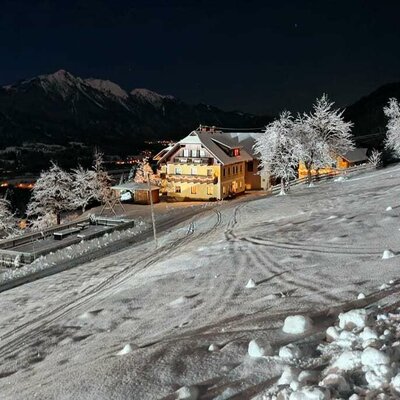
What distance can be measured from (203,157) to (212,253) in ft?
149

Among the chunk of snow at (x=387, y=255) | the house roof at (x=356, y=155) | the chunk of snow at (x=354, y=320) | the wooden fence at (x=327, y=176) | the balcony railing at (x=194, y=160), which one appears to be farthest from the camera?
the house roof at (x=356, y=155)

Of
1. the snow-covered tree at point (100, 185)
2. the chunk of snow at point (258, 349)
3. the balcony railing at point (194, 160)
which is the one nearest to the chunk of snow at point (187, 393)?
the chunk of snow at point (258, 349)

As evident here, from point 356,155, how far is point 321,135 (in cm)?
1802

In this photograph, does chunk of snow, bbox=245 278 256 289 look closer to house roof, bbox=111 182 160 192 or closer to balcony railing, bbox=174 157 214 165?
house roof, bbox=111 182 160 192

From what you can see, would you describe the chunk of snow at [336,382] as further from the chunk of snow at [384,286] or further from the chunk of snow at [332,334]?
the chunk of snow at [384,286]

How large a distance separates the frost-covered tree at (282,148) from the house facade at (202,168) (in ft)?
31.4

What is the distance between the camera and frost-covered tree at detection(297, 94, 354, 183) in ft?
182

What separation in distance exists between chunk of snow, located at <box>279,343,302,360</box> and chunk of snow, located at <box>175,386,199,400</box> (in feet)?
5.02

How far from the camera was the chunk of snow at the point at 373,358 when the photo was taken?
618 centimetres

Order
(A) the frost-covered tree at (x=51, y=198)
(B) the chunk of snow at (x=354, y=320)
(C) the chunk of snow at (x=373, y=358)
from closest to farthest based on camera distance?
1. (C) the chunk of snow at (x=373, y=358)
2. (B) the chunk of snow at (x=354, y=320)
3. (A) the frost-covered tree at (x=51, y=198)

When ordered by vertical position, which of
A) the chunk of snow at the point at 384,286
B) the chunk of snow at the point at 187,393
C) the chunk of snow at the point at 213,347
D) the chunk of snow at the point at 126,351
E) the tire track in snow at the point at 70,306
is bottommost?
the tire track in snow at the point at 70,306

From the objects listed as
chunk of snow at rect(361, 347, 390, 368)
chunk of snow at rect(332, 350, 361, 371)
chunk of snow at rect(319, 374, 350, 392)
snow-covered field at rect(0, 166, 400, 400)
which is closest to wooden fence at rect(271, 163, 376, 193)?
snow-covered field at rect(0, 166, 400, 400)

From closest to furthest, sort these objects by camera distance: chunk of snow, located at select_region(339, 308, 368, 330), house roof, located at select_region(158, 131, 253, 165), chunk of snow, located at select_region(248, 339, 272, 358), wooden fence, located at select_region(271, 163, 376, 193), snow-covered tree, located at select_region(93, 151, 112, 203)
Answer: chunk of snow, located at select_region(248, 339, 272, 358) < chunk of snow, located at select_region(339, 308, 368, 330) < wooden fence, located at select_region(271, 163, 376, 193) < snow-covered tree, located at select_region(93, 151, 112, 203) < house roof, located at select_region(158, 131, 253, 165)

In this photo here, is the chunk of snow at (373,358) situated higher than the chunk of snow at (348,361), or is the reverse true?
the chunk of snow at (373,358)
